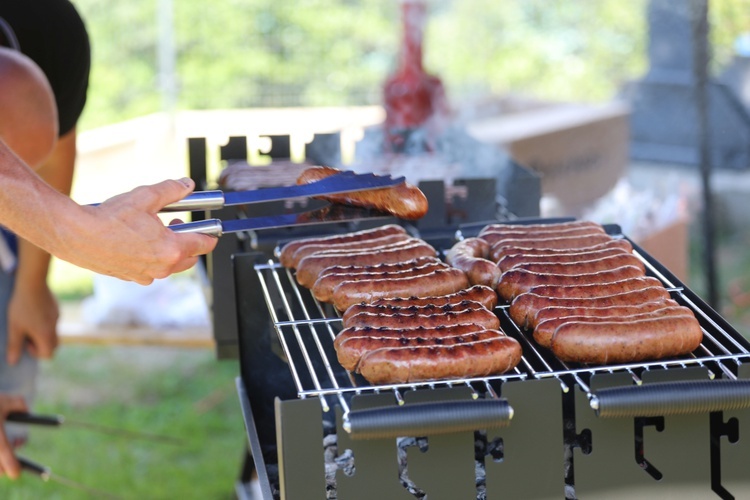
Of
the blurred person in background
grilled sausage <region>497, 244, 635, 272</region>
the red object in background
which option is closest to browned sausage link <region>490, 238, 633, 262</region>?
grilled sausage <region>497, 244, 635, 272</region>

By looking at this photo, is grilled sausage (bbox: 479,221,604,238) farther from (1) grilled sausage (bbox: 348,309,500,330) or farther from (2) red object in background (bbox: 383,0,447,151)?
(2) red object in background (bbox: 383,0,447,151)

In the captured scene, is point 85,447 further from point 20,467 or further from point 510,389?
point 510,389

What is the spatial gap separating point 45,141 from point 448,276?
1.76 m

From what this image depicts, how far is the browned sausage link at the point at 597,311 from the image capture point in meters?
2.52

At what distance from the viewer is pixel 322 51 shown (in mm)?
11594

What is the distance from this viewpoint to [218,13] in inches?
450

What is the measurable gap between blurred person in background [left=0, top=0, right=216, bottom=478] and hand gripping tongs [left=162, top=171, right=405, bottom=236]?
0.17 feet

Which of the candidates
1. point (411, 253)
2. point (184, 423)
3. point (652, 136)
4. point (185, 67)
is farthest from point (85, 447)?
point (185, 67)

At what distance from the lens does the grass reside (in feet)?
17.9

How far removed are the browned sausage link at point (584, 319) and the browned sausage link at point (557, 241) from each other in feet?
2.01

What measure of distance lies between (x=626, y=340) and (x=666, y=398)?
257 millimetres

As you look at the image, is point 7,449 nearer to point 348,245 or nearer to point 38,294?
point 38,294

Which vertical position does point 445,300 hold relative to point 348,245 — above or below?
below

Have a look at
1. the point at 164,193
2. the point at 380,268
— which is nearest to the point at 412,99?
the point at 380,268
